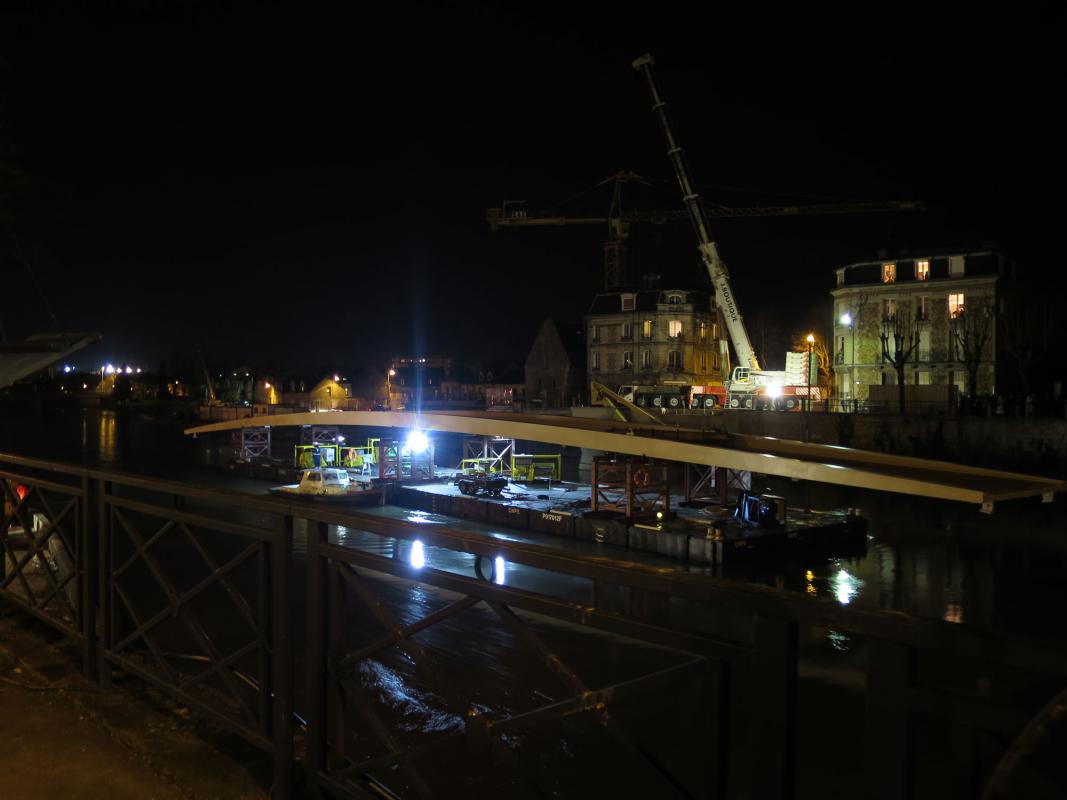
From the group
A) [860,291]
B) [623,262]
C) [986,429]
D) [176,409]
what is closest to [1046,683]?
[986,429]

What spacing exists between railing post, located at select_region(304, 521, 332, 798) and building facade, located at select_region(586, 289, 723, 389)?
2679 inches

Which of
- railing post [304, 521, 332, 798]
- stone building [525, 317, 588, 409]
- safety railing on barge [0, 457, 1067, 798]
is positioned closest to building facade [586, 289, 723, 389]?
stone building [525, 317, 588, 409]

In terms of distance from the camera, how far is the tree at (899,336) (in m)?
50.8

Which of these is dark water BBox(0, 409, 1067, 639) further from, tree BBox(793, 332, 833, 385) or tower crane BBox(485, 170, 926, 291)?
tower crane BBox(485, 170, 926, 291)

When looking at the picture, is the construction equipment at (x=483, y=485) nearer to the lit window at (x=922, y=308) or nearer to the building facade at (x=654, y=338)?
the lit window at (x=922, y=308)

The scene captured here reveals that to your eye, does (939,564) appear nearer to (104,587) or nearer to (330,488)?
(330,488)

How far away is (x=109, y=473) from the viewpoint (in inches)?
199

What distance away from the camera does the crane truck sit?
2068 inches

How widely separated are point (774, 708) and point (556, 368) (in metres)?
78.3

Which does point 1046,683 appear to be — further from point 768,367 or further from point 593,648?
point 768,367

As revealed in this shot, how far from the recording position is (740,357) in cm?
5422

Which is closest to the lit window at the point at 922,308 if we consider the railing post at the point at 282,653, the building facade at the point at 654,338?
the building facade at the point at 654,338

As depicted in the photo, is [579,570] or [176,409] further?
[176,409]

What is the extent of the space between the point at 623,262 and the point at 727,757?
307 feet
